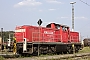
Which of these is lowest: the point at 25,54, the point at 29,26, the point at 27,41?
the point at 25,54

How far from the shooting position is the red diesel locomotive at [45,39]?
16375 mm

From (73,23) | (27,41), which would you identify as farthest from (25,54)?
(73,23)

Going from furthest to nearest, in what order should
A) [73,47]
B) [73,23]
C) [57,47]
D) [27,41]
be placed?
[73,23], [73,47], [57,47], [27,41]

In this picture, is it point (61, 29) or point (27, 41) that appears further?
point (61, 29)

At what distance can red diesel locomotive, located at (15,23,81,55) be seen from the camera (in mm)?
16375

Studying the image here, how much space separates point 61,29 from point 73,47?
2.86 m

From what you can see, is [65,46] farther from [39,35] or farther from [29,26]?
[29,26]

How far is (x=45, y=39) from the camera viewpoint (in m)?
18.5

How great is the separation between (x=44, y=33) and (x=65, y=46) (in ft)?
10.7

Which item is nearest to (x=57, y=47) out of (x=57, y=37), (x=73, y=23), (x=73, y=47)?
(x=57, y=37)

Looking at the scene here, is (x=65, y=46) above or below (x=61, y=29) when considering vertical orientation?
below

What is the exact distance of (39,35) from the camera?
1788 centimetres

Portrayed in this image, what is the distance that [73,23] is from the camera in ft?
93.5

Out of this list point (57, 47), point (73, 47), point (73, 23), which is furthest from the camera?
point (73, 23)
